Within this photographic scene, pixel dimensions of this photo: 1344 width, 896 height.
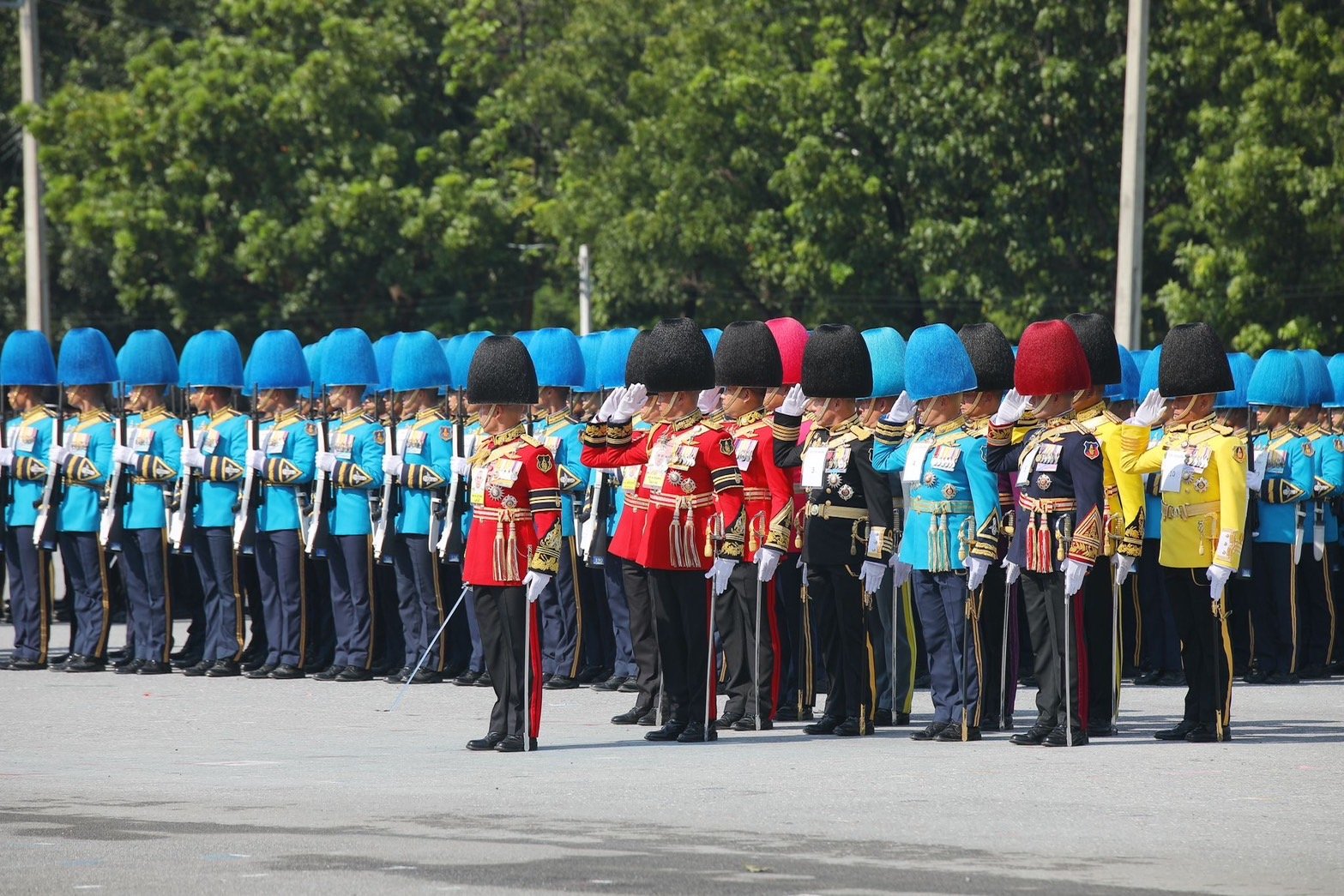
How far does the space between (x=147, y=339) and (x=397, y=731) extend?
165 inches

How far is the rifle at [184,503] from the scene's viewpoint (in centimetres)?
1405

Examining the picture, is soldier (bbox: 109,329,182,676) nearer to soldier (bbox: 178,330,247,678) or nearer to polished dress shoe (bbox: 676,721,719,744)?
soldier (bbox: 178,330,247,678)

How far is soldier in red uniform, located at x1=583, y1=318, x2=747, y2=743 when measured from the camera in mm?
10750

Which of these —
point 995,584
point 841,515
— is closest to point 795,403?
point 841,515

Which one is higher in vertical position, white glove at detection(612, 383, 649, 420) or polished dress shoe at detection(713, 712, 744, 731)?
white glove at detection(612, 383, 649, 420)

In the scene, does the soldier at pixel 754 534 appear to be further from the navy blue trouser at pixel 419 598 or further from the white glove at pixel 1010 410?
the navy blue trouser at pixel 419 598

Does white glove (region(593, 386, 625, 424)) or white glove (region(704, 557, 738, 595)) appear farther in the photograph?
white glove (region(704, 557, 738, 595))

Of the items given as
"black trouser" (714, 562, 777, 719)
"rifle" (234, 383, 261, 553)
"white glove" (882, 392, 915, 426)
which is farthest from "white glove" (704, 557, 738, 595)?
"rifle" (234, 383, 261, 553)

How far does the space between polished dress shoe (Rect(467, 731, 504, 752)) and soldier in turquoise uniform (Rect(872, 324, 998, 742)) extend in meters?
1.93

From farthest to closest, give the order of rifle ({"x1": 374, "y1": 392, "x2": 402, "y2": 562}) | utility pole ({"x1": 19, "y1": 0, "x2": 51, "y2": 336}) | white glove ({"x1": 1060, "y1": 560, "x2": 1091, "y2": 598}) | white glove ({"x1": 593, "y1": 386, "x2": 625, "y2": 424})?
utility pole ({"x1": 19, "y1": 0, "x2": 51, "y2": 336})
rifle ({"x1": 374, "y1": 392, "x2": 402, "y2": 562})
white glove ({"x1": 593, "y1": 386, "x2": 625, "y2": 424})
white glove ({"x1": 1060, "y1": 560, "x2": 1091, "y2": 598})

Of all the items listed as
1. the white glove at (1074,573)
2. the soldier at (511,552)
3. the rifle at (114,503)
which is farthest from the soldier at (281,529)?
the white glove at (1074,573)

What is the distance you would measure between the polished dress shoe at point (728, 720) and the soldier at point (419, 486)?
2.64 m

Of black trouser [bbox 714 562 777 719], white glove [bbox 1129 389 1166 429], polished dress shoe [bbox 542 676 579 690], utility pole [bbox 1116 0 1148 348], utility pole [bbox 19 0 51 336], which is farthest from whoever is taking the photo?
utility pole [bbox 19 0 51 336]

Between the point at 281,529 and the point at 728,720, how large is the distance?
3.68 metres
